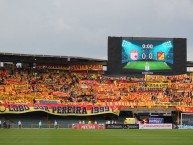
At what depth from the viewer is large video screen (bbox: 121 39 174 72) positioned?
7406 centimetres

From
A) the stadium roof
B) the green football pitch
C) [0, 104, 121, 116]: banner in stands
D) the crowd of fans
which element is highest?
the stadium roof

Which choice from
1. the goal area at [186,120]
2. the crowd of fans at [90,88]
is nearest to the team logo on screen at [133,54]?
the crowd of fans at [90,88]

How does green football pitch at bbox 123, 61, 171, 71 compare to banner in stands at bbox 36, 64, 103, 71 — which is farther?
banner in stands at bbox 36, 64, 103, 71

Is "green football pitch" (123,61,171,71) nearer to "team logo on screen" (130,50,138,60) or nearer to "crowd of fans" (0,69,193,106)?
"team logo on screen" (130,50,138,60)

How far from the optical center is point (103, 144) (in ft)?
93.0

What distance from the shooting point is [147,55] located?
74.7 meters

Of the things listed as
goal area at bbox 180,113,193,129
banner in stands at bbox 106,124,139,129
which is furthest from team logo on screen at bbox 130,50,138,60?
banner in stands at bbox 106,124,139,129

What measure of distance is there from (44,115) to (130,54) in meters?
17.2

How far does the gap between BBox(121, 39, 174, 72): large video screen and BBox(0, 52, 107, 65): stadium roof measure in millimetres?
6568

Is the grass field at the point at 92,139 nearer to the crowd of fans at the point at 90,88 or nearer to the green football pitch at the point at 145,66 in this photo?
the crowd of fans at the point at 90,88

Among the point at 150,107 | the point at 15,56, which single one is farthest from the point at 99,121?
the point at 15,56

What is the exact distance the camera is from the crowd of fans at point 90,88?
71250 millimetres

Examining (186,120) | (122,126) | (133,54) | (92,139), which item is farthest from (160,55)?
(92,139)

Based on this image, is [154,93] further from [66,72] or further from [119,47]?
[66,72]
